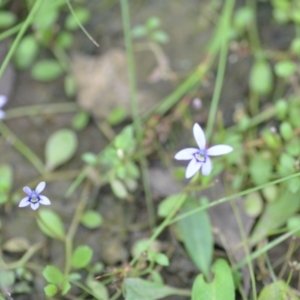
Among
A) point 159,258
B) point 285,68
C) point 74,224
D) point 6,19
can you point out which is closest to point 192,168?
point 159,258

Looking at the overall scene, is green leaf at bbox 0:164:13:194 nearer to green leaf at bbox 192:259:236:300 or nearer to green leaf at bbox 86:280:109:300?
green leaf at bbox 86:280:109:300

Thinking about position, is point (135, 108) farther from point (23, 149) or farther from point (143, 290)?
point (143, 290)

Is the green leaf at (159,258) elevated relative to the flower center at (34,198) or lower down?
lower down

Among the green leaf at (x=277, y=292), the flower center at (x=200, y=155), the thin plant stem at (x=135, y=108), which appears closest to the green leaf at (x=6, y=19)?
the thin plant stem at (x=135, y=108)

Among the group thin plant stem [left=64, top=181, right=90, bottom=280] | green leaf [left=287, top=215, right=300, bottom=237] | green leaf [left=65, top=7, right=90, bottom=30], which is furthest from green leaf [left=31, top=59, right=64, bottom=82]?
green leaf [left=287, top=215, right=300, bottom=237]

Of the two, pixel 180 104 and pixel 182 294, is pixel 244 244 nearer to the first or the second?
pixel 182 294

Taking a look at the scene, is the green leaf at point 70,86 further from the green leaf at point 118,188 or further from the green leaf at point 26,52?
the green leaf at point 118,188

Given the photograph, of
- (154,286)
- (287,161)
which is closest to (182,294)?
(154,286)
